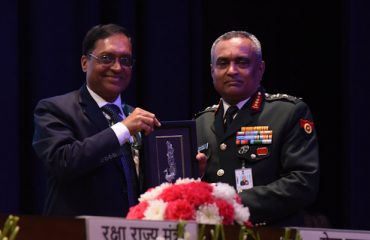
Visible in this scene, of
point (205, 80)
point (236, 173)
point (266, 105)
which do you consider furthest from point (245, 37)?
point (205, 80)

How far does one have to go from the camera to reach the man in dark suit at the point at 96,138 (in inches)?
98.5

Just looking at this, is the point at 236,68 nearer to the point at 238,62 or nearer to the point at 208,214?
the point at 238,62

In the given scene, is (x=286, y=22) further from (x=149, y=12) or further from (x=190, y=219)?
(x=190, y=219)

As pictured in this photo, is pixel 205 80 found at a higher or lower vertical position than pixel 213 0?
lower

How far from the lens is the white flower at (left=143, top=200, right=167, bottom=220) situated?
181cm

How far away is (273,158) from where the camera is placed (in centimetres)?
270

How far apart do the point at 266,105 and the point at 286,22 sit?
1.55m

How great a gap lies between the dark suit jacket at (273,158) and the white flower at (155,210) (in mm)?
752

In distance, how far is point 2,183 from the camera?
365 cm

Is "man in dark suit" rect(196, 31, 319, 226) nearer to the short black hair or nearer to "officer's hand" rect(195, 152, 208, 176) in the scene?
"officer's hand" rect(195, 152, 208, 176)

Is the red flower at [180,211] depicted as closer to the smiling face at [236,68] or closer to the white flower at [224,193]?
the white flower at [224,193]

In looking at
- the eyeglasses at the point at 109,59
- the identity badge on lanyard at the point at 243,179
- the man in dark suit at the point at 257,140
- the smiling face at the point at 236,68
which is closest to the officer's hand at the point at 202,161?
the man in dark suit at the point at 257,140

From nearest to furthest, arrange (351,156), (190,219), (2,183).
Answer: (190,219) → (2,183) → (351,156)

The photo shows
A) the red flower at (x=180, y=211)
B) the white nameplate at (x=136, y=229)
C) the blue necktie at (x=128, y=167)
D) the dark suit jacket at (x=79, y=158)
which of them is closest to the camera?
the white nameplate at (x=136, y=229)
